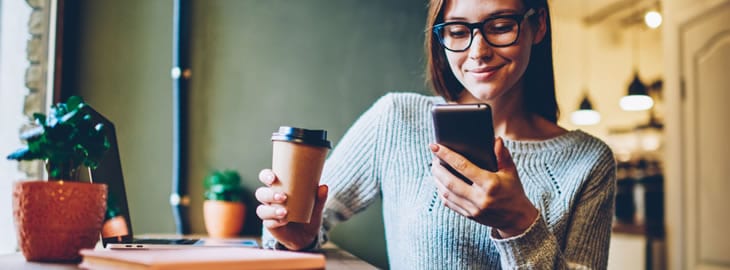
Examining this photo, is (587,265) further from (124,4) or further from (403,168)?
(124,4)

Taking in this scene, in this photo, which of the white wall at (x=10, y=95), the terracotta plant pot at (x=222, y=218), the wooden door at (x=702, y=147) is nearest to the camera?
the white wall at (x=10, y=95)

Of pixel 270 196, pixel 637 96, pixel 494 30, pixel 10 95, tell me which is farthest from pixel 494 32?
pixel 637 96

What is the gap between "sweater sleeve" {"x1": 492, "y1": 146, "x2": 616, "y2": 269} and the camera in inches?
38.4

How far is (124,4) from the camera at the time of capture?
4.94 ft

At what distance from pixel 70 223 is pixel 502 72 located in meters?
0.78

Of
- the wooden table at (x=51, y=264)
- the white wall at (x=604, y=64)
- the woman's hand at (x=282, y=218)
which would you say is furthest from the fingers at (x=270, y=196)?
the white wall at (x=604, y=64)

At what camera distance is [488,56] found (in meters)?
1.07

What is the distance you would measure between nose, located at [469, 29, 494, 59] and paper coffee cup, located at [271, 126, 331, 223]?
0.38 meters

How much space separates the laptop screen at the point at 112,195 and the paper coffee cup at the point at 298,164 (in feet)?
0.98

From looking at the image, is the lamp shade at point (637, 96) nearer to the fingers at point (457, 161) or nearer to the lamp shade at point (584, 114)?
the lamp shade at point (584, 114)

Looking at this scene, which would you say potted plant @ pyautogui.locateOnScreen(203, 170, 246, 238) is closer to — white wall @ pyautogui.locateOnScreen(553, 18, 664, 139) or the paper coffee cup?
the paper coffee cup

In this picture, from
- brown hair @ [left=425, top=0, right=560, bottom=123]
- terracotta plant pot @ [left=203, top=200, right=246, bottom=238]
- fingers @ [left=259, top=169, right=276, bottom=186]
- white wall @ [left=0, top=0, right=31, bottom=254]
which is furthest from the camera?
terracotta plant pot @ [left=203, top=200, right=246, bottom=238]

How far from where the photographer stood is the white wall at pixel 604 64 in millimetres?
5809

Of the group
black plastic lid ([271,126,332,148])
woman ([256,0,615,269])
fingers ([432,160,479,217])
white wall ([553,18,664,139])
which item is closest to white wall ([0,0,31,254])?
woman ([256,0,615,269])
